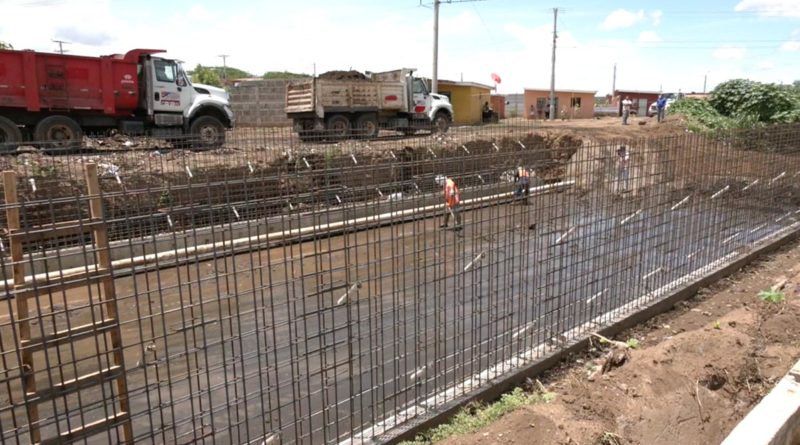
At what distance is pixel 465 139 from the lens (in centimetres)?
1969

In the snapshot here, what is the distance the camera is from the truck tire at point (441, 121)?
23.5 meters

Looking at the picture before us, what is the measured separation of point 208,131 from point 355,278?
1390 cm

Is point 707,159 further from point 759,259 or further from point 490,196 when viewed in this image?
point 490,196

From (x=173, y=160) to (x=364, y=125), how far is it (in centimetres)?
915

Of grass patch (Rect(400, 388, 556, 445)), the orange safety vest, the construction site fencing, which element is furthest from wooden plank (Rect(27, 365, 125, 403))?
the orange safety vest

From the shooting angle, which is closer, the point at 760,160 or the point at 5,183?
the point at 5,183

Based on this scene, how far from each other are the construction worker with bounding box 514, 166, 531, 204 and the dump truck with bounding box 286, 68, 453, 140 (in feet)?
45.2

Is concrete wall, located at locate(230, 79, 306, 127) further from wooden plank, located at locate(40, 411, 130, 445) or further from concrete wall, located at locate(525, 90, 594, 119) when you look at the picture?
wooden plank, located at locate(40, 411, 130, 445)

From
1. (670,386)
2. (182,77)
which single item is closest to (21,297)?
(670,386)

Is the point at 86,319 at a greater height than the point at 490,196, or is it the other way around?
the point at 490,196

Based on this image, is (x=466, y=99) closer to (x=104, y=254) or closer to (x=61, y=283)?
(x=104, y=254)

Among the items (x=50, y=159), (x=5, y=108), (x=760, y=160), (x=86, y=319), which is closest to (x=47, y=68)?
(x=5, y=108)

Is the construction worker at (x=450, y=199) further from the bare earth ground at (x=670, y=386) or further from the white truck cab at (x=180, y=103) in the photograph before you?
the white truck cab at (x=180, y=103)

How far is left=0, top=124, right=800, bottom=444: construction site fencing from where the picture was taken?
2.79m
